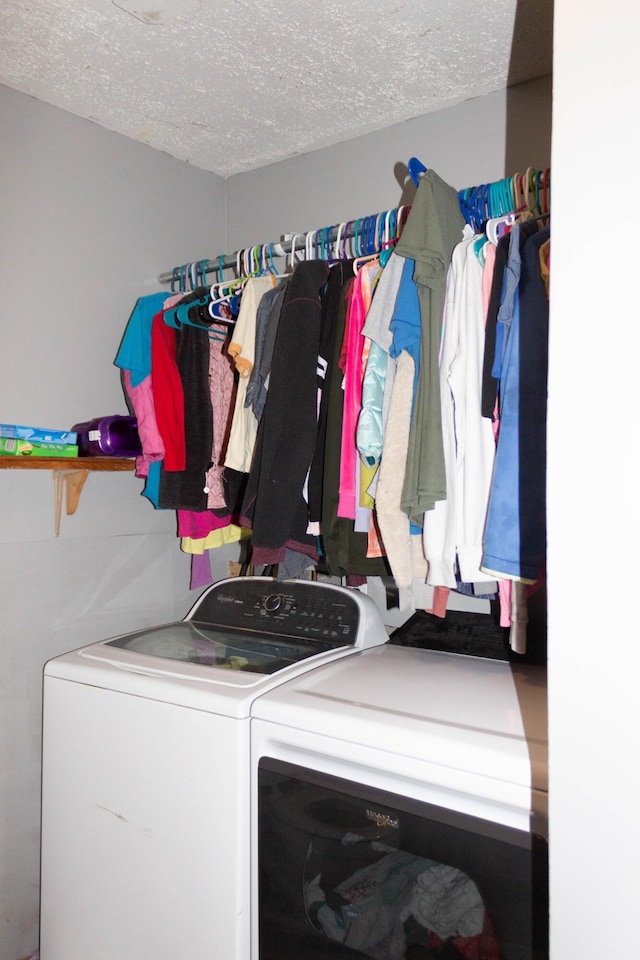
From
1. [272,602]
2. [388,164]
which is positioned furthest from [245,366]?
[388,164]

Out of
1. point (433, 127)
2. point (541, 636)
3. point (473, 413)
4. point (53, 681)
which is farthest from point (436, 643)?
point (433, 127)

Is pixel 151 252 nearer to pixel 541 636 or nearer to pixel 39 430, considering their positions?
pixel 39 430

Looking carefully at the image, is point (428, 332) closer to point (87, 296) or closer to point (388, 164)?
point (388, 164)

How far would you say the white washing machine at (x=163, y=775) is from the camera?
1.28 meters

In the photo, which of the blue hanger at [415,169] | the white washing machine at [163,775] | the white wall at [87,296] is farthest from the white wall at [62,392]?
the blue hanger at [415,169]

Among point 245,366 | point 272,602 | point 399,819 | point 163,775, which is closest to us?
point 399,819

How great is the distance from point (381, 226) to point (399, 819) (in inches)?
49.5

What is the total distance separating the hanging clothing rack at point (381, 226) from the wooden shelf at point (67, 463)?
60 cm

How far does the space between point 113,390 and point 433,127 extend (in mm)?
1237

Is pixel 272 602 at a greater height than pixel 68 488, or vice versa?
pixel 68 488

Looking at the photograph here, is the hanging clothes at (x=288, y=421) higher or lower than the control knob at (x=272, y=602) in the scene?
higher

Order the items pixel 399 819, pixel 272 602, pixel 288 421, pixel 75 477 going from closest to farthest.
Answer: pixel 399 819, pixel 288 421, pixel 272 602, pixel 75 477

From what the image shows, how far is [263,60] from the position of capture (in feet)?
5.53

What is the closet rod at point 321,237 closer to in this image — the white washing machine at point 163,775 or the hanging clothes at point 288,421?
the hanging clothes at point 288,421
